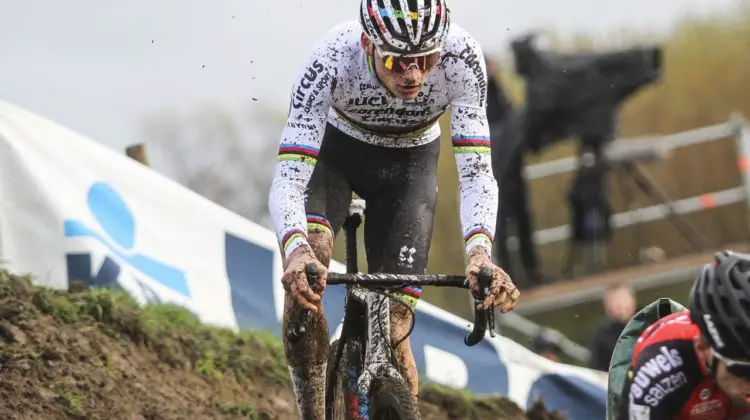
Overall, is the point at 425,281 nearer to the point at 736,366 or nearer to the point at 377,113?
the point at 377,113

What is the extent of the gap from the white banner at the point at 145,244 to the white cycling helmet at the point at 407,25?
3799 mm

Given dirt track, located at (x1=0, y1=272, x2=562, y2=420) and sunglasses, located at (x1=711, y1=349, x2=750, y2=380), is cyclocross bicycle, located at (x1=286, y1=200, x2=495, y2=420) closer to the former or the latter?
sunglasses, located at (x1=711, y1=349, x2=750, y2=380)

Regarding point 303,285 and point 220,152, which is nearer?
point 303,285

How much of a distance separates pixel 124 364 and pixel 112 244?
132cm

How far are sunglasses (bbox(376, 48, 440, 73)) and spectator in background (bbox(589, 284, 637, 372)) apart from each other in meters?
5.98

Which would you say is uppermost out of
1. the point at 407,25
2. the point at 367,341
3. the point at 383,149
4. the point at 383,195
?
the point at 407,25

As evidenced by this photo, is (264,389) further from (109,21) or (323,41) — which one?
(109,21)

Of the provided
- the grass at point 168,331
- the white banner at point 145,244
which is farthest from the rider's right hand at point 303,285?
the white banner at point 145,244

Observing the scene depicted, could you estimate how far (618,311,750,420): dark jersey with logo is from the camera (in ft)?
12.6

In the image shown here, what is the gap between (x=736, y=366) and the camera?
3.67 metres

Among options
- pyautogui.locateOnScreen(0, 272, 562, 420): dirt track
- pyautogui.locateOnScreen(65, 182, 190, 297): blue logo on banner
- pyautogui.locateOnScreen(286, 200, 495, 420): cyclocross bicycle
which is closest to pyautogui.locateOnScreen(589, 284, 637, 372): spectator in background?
pyautogui.locateOnScreen(0, 272, 562, 420): dirt track

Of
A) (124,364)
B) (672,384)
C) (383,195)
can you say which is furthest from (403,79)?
(124,364)

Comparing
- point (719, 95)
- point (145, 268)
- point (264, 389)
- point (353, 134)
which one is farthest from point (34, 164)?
point (719, 95)

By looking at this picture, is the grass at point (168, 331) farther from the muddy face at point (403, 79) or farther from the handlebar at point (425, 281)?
the muddy face at point (403, 79)
